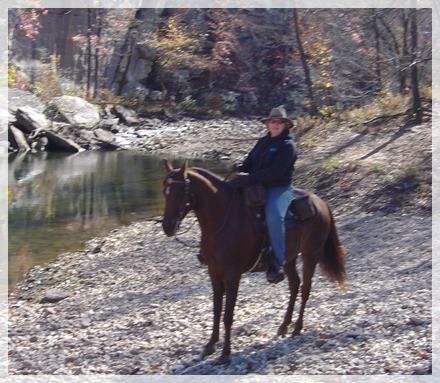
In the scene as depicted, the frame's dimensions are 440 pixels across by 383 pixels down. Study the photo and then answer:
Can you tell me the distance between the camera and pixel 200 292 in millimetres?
11531

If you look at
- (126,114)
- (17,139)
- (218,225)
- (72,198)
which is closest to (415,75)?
(72,198)

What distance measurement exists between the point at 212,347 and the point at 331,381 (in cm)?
158

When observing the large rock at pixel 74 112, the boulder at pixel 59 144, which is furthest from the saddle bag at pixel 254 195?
the large rock at pixel 74 112

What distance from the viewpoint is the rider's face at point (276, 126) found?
833cm

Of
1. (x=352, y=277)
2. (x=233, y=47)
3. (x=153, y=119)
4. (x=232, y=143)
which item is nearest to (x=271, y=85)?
(x=233, y=47)

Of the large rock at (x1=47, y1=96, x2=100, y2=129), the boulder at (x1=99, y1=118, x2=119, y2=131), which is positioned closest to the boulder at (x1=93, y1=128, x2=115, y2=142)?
the large rock at (x1=47, y1=96, x2=100, y2=129)

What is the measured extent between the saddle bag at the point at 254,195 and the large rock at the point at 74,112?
96.0ft

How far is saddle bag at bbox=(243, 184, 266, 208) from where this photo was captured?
8.22 metres

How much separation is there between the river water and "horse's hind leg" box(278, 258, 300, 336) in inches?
260

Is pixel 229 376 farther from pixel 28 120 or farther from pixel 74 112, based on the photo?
pixel 74 112

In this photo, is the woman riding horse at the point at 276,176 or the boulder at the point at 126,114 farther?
the boulder at the point at 126,114

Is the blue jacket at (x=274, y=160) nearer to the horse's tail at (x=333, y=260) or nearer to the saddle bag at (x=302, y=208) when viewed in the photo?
the saddle bag at (x=302, y=208)

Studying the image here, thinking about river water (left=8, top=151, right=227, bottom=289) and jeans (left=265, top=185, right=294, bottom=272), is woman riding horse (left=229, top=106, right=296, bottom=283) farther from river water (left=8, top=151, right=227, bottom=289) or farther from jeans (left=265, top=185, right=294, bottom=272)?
river water (left=8, top=151, right=227, bottom=289)

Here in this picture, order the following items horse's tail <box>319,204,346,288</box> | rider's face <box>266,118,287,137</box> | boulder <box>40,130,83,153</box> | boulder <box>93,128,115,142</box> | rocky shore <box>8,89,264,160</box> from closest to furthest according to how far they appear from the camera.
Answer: rider's face <box>266,118,287,137</box> < horse's tail <box>319,204,346,288</box> < rocky shore <box>8,89,264,160</box> < boulder <box>40,130,83,153</box> < boulder <box>93,128,115,142</box>
